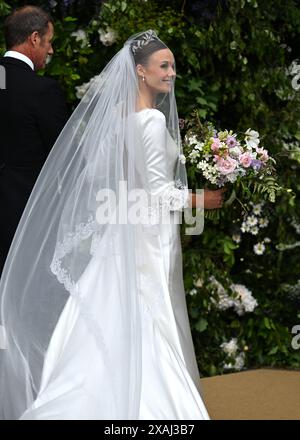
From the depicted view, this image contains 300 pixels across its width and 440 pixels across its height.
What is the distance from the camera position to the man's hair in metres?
3.99

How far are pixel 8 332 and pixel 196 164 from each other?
110 cm

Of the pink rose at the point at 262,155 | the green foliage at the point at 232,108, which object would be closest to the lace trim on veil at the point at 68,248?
the pink rose at the point at 262,155

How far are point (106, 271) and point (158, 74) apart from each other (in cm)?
90

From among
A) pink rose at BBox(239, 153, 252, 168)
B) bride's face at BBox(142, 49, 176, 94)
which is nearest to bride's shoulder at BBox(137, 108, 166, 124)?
bride's face at BBox(142, 49, 176, 94)

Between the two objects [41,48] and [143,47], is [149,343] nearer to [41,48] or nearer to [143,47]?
[143,47]

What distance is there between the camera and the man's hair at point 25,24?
3992 millimetres

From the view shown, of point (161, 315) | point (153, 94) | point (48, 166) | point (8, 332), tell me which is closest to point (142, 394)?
point (161, 315)

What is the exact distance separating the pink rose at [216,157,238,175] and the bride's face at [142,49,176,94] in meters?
0.39

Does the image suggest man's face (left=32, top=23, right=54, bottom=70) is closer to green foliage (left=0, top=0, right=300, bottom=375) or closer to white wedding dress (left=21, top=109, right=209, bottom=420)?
white wedding dress (left=21, top=109, right=209, bottom=420)

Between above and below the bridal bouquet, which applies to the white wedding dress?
below

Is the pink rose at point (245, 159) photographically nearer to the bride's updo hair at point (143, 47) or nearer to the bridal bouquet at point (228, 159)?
the bridal bouquet at point (228, 159)

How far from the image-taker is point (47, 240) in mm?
3629

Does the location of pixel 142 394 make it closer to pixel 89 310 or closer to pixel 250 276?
pixel 89 310

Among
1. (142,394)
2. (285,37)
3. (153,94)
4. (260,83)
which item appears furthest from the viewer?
(285,37)
